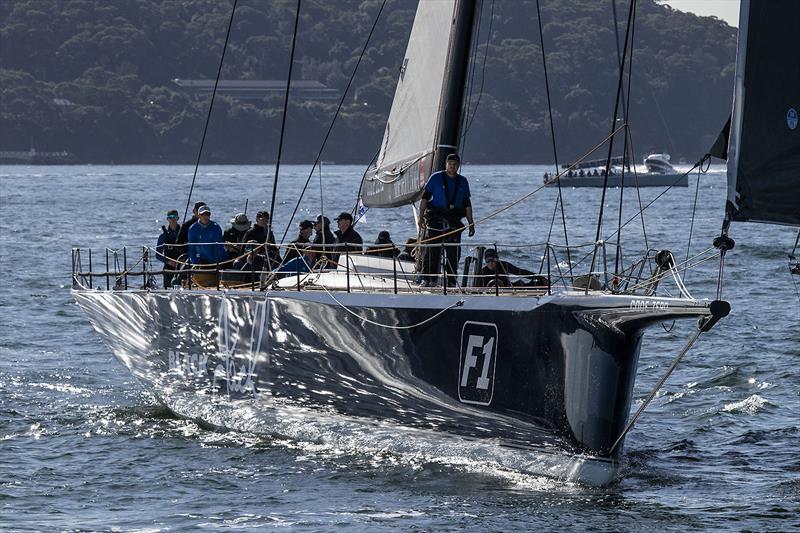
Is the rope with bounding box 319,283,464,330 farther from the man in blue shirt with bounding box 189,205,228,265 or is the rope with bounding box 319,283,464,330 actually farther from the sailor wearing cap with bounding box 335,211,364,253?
the man in blue shirt with bounding box 189,205,228,265

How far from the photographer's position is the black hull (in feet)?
38.2

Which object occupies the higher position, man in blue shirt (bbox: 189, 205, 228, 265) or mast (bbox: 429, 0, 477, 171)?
mast (bbox: 429, 0, 477, 171)

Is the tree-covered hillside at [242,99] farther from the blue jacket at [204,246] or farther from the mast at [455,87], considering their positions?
the mast at [455,87]

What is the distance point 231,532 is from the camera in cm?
1061

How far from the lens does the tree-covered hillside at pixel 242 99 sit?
121312mm

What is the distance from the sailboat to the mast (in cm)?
2

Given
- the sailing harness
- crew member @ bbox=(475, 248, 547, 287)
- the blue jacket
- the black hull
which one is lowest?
the black hull

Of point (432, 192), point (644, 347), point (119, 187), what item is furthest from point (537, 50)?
point (432, 192)

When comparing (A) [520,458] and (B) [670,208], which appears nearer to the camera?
(A) [520,458]

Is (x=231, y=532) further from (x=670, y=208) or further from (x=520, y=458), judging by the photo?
(x=670, y=208)

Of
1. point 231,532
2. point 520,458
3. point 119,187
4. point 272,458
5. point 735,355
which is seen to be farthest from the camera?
point 119,187

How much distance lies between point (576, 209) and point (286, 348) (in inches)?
2073

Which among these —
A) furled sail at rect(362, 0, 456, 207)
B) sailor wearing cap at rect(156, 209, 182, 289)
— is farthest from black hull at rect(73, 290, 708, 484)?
furled sail at rect(362, 0, 456, 207)

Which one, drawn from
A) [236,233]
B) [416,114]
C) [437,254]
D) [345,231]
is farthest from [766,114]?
[236,233]
